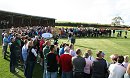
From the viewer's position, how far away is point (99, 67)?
10.5 metres

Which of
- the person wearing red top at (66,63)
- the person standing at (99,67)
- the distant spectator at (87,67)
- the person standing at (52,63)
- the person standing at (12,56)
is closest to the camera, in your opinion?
the person standing at (99,67)

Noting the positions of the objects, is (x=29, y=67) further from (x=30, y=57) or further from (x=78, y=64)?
(x=78, y=64)

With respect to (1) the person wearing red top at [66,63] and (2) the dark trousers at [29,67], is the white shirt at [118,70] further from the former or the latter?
(2) the dark trousers at [29,67]

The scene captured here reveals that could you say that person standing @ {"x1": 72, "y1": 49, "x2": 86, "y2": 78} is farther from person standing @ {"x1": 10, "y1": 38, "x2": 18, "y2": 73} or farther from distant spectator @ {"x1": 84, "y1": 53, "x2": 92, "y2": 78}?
person standing @ {"x1": 10, "y1": 38, "x2": 18, "y2": 73}

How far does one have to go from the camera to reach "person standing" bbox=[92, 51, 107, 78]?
34.1 ft

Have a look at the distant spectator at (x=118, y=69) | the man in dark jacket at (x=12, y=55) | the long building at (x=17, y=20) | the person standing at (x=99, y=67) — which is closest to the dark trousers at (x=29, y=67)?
the man in dark jacket at (x=12, y=55)

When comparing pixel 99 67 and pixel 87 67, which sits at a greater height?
pixel 99 67

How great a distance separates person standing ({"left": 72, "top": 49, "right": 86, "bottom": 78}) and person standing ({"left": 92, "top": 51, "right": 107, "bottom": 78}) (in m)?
0.52

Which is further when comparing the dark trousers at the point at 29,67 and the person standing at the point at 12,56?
the person standing at the point at 12,56

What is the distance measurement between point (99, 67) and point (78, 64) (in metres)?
0.87

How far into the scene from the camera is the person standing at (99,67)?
10398 mm

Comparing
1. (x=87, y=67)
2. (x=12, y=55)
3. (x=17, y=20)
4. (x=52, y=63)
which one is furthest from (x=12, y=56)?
(x=17, y=20)

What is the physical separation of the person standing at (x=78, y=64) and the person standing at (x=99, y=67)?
52 centimetres

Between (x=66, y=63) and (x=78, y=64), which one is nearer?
(x=78, y=64)
